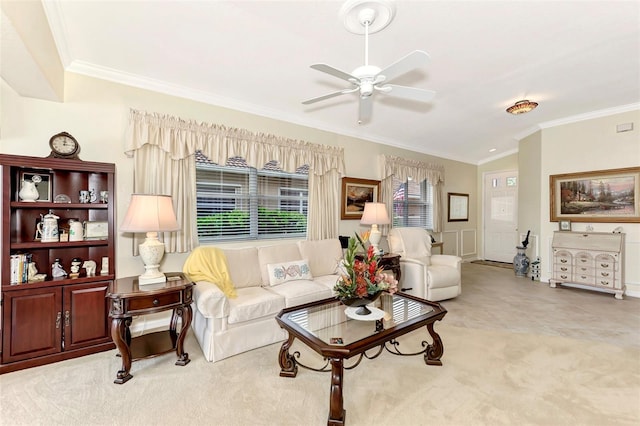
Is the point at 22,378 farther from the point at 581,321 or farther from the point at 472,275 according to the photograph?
the point at 472,275

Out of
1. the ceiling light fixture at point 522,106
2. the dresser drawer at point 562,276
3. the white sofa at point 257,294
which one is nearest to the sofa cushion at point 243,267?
the white sofa at point 257,294

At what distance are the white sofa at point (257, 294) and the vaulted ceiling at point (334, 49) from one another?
1.85 m

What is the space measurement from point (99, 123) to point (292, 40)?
210 centimetres

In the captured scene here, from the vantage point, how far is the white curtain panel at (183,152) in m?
2.94

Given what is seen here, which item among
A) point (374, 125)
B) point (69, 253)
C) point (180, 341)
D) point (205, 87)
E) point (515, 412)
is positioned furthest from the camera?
point (374, 125)

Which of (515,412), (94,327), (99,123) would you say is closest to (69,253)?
(94,327)

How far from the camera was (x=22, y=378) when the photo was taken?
85.4 inches

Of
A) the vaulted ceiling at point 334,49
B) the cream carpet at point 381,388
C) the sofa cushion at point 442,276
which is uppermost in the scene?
the vaulted ceiling at point 334,49

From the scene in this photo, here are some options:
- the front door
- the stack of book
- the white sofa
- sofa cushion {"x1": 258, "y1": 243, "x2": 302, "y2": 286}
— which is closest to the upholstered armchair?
the white sofa

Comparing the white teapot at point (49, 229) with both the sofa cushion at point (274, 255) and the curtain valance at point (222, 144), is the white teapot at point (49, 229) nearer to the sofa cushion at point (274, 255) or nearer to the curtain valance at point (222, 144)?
the curtain valance at point (222, 144)

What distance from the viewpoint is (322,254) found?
388 centimetres

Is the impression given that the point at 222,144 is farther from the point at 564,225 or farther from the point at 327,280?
the point at 564,225

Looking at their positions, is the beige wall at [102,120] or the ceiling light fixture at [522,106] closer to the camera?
the beige wall at [102,120]

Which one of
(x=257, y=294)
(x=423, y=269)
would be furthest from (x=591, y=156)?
(x=257, y=294)
